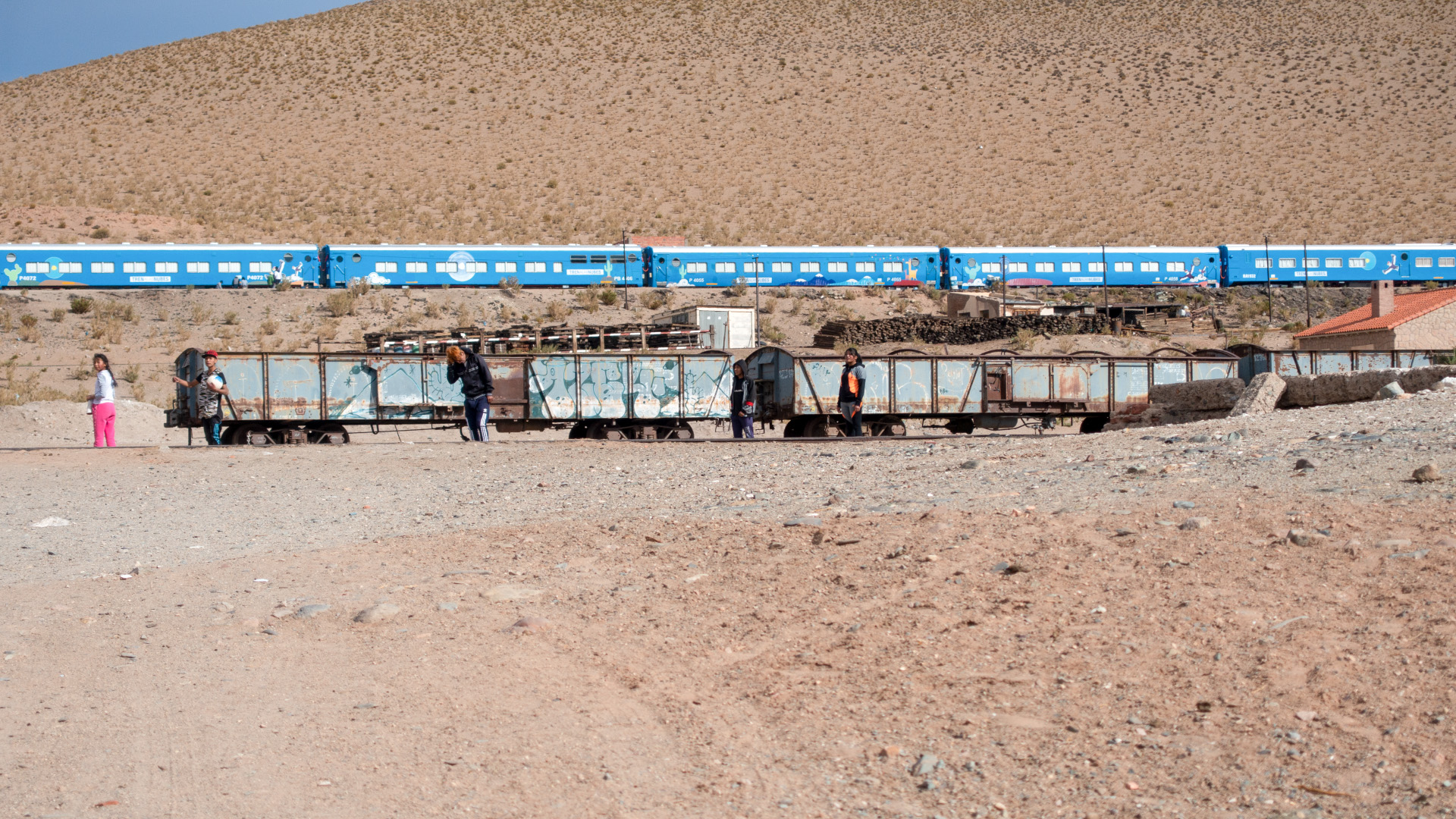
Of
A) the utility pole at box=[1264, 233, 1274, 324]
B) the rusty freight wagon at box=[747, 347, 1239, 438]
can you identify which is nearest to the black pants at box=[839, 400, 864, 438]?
the rusty freight wagon at box=[747, 347, 1239, 438]

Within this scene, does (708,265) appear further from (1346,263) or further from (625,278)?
(1346,263)

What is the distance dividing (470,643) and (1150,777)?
3234 millimetres

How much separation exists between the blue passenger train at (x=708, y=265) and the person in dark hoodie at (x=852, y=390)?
27.5 m

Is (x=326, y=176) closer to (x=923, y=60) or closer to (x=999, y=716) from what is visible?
(x=923, y=60)

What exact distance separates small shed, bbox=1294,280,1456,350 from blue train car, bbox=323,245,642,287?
23219 millimetres

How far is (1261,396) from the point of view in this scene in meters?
13.1

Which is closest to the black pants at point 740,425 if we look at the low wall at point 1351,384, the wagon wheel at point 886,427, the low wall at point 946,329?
the wagon wheel at point 886,427

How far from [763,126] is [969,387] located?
2065 inches

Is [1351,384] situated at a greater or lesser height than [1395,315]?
lesser

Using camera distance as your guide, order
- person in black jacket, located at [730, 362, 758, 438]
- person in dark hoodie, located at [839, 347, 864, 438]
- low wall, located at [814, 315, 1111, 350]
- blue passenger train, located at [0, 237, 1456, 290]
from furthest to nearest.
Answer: blue passenger train, located at [0, 237, 1456, 290] < low wall, located at [814, 315, 1111, 350] < person in black jacket, located at [730, 362, 758, 438] < person in dark hoodie, located at [839, 347, 864, 438]

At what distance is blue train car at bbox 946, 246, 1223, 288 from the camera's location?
47375 mm

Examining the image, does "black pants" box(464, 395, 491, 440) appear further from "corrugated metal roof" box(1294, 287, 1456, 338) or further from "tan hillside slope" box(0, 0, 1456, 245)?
"tan hillside slope" box(0, 0, 1456, 245)

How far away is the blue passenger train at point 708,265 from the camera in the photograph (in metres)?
40.8

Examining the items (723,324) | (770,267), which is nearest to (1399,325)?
(723,324)
